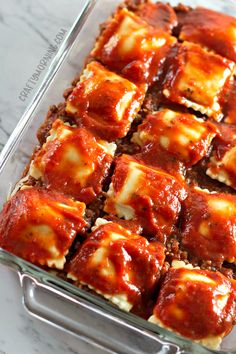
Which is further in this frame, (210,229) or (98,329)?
(98,329)

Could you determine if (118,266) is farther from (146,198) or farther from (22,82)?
(22,82)

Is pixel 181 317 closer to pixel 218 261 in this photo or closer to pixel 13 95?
pixel 218 261

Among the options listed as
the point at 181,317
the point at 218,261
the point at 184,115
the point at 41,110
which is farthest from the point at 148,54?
the point at 181,317

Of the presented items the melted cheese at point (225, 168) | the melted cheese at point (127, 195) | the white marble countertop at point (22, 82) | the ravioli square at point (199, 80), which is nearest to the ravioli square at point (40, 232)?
the melted cheese at point (127, 195)

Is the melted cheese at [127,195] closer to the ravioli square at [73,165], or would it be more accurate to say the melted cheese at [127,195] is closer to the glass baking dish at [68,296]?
the ravioli square at [73,165]

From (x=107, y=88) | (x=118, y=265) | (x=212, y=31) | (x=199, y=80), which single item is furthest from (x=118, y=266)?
(x=212, y=31)
